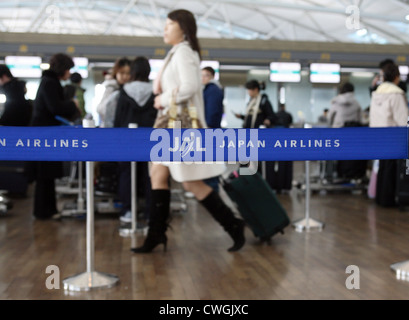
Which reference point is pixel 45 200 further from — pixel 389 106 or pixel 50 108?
pixel 389 106

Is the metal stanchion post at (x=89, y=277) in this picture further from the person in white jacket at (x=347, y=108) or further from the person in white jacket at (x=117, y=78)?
the person in white jacket at (x=347, y=108)

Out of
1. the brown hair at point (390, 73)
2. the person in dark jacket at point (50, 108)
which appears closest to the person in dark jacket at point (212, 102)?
the person in dark jacket at point (50, 108)

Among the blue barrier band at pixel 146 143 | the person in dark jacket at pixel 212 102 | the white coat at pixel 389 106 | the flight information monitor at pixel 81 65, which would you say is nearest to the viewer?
the blue barrier band at pixel 146 143

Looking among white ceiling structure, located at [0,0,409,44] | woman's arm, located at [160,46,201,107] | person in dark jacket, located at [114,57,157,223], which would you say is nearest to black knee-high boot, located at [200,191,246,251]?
woman's arm, located at [160,46,201,107]

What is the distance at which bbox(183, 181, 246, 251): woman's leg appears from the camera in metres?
4.43

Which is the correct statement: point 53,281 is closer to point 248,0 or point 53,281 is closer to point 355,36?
point 248,0

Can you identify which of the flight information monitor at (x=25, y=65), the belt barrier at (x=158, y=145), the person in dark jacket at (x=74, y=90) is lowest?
the belt barrier at (x=158, y=145)

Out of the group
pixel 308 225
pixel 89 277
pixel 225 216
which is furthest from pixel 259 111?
pixel 89 277

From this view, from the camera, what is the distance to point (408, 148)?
381cm

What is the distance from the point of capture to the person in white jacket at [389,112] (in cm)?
695

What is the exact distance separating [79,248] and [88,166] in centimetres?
131

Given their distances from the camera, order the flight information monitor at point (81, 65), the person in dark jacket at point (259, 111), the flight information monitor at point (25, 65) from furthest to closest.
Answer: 1. the flight information monitor at point (81, 65)
2. the flight information monitor at point (25, 65)
3. the person in dark jacket at point (259, 111)

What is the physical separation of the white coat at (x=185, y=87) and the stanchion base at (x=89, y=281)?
0.89 m

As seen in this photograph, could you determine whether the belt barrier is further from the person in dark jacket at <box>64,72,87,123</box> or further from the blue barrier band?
the person in dark jacket at <box>64,72,87,123</box>
